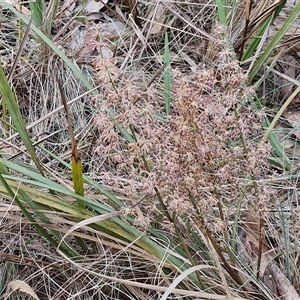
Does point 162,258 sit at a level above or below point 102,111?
below

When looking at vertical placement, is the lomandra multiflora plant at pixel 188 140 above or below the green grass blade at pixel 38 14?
above

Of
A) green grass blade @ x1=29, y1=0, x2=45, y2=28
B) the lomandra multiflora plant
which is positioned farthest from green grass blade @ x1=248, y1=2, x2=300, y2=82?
green grass blade @ x1=29, y1=0, x2=45, y2=28

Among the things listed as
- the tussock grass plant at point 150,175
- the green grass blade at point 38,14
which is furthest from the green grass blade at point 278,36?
the green grass blade at point 38,14

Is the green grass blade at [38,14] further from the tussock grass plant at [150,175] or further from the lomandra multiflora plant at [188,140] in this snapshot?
the lomandra multiflora plant at [188,140]

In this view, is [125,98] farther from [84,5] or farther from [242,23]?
[84,5]

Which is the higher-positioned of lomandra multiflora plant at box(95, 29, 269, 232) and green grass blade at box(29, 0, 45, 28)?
lomandra multiflora plant at box(95, 29, 269, 232)

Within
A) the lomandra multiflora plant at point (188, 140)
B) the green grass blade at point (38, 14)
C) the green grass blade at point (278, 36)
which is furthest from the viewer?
the green grass blade at point (38, 14)

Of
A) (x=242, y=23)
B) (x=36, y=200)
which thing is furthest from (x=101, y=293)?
(x=242, y=23)

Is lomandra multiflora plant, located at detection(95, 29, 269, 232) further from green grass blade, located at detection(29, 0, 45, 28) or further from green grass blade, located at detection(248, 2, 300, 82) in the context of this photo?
green grass blade, located at detection(29, 0, 45, 28)

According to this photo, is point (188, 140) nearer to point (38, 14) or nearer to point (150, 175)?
point (150, 175)
